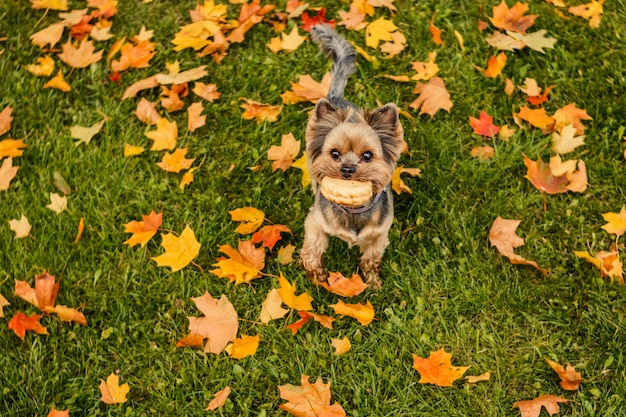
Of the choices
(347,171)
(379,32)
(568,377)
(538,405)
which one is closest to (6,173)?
(347,171)

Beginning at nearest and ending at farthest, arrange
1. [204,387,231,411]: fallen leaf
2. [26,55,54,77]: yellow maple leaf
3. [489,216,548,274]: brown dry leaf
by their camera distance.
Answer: [204,387,231,411]: fallen leaf < [489,216,548,274]: brown dry leaf < [26,55,54,77]: yellow maple leaf

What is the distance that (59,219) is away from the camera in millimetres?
4527

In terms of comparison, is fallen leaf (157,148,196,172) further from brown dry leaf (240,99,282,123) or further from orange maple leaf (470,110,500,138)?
orange maple leaf (470,110,500,138)

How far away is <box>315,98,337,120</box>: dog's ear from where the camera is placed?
11.6 feet

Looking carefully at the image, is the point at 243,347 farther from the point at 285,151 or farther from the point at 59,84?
the point at 59,84

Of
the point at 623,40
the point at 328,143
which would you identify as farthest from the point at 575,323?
the point at 623,40

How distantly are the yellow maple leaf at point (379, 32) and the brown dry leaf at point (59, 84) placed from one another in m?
2.75

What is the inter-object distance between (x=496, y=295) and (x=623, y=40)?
2846 millimetres

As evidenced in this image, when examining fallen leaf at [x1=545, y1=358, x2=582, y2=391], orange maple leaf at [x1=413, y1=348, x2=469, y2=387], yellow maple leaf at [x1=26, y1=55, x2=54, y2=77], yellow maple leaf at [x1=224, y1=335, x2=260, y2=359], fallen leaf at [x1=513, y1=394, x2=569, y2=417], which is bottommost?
fallen leaf at [x1=513, y1=394, x2=569, y2=417]

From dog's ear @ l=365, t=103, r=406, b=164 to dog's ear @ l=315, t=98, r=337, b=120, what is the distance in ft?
0.68

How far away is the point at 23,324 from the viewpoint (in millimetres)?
3898

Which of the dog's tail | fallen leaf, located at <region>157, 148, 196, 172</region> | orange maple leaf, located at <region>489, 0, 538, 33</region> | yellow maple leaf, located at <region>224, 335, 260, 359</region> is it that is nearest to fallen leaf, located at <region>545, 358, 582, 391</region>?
yellow maple leaf, located at <region>224, 335, 260, 359</region>

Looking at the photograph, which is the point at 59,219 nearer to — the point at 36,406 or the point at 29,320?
the point at 29,320

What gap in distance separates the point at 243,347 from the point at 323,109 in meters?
1.57
